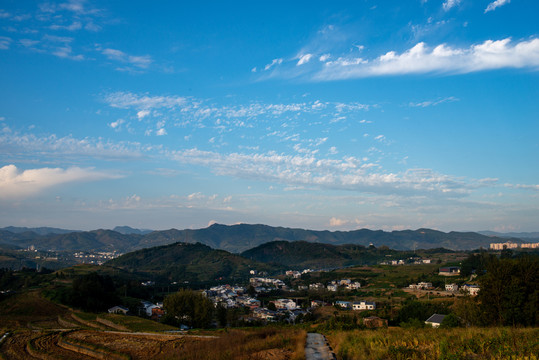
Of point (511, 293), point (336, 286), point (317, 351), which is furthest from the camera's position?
point (336, 286)

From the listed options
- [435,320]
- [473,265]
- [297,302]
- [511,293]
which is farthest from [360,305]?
[473,265]

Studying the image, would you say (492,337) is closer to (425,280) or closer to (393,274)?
(425,280)

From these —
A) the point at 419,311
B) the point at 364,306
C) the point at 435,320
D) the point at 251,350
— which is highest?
the point at 251,350

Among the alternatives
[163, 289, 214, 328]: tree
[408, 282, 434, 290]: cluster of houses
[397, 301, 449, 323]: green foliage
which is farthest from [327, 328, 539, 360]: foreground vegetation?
[408, 282, 434, 290]: cluster of houses

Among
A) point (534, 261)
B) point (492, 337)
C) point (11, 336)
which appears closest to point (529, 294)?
point (534, 261)

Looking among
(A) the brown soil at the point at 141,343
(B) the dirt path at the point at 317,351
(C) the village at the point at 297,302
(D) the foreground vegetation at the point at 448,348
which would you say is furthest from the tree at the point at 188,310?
(D) the foreground vegetation at the point at 448,348

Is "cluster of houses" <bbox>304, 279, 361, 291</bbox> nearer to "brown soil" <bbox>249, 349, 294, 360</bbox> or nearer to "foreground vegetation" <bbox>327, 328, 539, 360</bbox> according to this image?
"foreground vegetation" <bbox>327, 328, 539, 360</bbox>

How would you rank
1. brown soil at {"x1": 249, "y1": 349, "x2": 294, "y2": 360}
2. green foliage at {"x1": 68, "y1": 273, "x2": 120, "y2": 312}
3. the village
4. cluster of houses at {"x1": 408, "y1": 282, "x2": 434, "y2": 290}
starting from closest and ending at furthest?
1. brown soil at {"x1": 249, "y1": 349, "x2": 294, "y2": 360}
2. green foliage at {"x1": 68, "y1": 273, "x2": 120, "y2": 312}
3. the village
4. cluster of houses at {"x1": 408, "y1": 282, "x2": 434, "y2": 290}

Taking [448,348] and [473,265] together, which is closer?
[448,348]

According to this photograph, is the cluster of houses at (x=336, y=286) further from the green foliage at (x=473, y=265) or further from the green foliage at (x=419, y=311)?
the green foliage at (x=419, y=311)

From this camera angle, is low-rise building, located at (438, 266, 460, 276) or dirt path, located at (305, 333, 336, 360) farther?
A: low-rise building, located at (438, 266, 460, 276)

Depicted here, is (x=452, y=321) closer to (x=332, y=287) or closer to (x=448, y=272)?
(x=332, y=287)

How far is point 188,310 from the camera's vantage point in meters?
37.2

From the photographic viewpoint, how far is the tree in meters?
36.4
